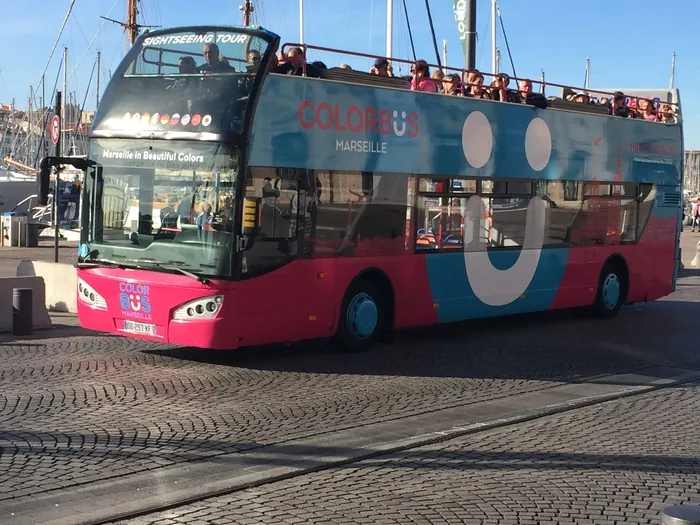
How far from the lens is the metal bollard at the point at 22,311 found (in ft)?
45.0

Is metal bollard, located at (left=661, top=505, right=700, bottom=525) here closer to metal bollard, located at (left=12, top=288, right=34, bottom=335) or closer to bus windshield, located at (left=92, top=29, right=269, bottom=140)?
bus windshield, located at (left=92, top=29, right=269, bottom=140)

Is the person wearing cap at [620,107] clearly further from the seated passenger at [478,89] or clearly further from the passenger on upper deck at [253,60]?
the passenger on upper deck at [253,60]

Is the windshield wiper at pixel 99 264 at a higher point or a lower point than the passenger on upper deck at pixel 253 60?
lower

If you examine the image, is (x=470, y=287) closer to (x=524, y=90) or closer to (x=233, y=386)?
(x=524, y=90)

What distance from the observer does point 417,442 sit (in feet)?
27.0

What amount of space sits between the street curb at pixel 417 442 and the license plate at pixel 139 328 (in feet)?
13.4

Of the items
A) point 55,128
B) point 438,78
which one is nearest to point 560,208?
point 438,78

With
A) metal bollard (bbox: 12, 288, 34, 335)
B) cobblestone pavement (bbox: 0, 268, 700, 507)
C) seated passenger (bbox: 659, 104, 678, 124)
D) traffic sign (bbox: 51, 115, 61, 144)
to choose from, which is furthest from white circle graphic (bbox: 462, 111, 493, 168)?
traffic sign (bbox: 51, 115, 61, 144)

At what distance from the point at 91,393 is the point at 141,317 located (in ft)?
5.89

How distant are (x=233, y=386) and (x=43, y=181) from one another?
339 cm

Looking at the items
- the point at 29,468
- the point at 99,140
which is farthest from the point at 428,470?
the point at 99,140

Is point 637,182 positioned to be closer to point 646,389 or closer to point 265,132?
point 646,389

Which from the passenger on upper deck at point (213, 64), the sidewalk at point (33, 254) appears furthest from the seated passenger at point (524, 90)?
the sidewalk at point (33, 254)

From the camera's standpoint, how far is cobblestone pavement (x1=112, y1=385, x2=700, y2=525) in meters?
6.17
